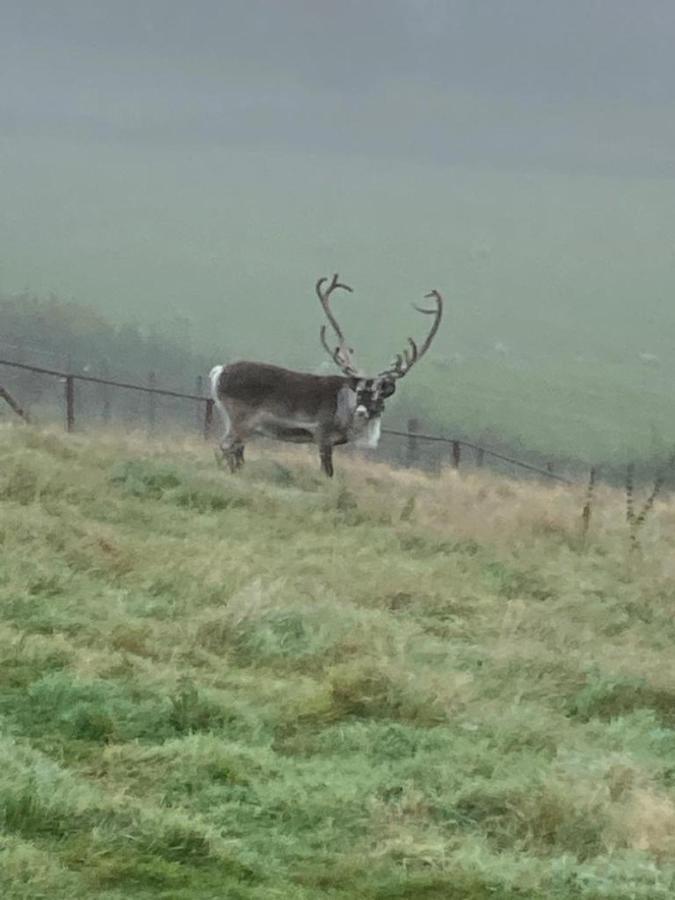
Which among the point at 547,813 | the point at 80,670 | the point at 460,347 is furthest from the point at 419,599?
the point at 460,347

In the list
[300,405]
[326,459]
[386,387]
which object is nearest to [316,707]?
[326,459]

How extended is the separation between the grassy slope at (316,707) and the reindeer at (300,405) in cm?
407

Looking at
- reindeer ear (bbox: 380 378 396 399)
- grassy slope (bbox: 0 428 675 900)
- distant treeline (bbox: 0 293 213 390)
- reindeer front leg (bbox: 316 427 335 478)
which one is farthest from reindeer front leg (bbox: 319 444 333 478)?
distant treeline (bbox: 0 293 213 390)

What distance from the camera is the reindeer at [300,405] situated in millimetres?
15305

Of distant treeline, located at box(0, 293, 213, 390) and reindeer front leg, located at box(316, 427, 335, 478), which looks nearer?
reindeer front leg, located at box(316, 427, 335, 478)

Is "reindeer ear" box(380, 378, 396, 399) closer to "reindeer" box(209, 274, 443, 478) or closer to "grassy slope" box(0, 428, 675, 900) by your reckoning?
"reindeer" box(209, 274, 443, 478)

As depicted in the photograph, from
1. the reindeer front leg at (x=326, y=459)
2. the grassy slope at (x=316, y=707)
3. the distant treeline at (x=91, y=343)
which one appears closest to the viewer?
the grassy slope at (x=316, y=707)

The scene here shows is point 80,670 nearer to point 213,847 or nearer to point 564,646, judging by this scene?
point 213,847

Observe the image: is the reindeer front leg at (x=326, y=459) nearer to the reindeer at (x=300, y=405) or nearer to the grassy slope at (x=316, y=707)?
the reindeer at (x=300, y=405)

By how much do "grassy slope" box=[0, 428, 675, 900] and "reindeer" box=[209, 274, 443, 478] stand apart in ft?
13.3

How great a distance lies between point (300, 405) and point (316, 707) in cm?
985

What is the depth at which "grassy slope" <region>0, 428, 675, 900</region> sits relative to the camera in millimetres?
3971

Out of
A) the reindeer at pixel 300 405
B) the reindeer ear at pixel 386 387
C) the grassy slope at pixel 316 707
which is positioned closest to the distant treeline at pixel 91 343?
the reindeer at pixel 300 405

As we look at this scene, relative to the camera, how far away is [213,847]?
397 centimetres
